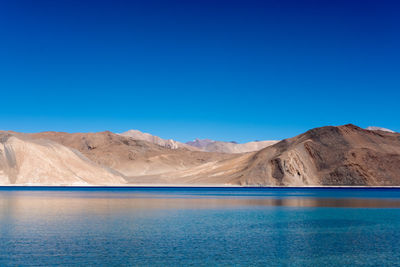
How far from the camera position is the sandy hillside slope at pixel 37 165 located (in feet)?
397

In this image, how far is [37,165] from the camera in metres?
124

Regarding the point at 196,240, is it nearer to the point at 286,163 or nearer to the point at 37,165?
the point at 37,165

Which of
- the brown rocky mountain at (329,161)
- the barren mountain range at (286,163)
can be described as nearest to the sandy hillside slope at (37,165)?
the barren mountain range at (286,163)

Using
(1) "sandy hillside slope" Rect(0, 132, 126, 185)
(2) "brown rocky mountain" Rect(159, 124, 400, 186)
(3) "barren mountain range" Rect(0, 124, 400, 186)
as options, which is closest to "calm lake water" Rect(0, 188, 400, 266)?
(1) "sandy hillside slope" Rect(0, 132, 126, 185)

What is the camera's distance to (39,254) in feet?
81.1

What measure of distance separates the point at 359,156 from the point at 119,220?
125 metres

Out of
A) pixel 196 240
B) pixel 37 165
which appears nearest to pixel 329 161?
pixel 37 165

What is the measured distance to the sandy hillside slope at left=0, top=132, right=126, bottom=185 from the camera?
121094mm

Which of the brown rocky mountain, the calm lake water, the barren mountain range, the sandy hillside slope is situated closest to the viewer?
the calm lake water

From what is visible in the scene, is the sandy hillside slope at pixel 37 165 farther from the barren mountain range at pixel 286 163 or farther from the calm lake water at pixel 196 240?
the calm lake water at pixel 196 240

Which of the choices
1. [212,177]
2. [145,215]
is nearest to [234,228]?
[145,215]

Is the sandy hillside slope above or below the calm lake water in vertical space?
above

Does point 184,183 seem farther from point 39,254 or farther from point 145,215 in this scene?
point 39,254

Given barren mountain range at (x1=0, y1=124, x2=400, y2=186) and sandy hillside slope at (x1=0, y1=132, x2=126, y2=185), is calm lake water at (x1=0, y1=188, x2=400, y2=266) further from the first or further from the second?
barren mountain range at (x1=0, y1=124, x2=400, y2=186)
